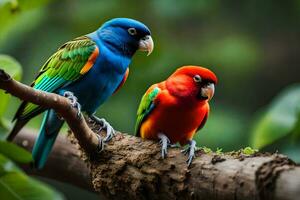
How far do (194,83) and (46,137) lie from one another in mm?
981

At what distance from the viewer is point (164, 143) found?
296 centimetres

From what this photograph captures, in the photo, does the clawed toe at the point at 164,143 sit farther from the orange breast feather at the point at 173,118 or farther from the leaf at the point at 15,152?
the leaf at the point at 15,152

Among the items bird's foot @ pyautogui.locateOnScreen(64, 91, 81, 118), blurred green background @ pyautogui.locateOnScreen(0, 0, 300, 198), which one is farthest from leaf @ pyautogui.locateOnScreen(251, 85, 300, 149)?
blurred green background @ pyautogui.locateOnScreen(0, 0, 300, 198)

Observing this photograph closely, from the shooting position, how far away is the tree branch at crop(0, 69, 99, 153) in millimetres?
2359

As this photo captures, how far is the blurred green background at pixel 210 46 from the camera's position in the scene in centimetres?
660

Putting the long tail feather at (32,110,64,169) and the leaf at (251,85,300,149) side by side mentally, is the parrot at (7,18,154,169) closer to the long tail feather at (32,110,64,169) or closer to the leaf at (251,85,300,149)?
the long tail feather at (32,110,64,169)

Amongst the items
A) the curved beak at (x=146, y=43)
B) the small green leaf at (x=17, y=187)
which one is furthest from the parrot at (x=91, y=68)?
the small green leaf at (x=17, y=187)

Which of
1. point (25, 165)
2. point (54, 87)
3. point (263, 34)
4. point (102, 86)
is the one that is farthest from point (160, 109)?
point (263, 34)

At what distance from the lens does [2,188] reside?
357 cm

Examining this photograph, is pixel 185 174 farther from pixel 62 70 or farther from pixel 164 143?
pixel 62 70

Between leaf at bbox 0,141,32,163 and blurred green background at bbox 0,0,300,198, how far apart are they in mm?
1825

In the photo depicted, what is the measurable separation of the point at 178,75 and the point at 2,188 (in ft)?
Answer: 4.24

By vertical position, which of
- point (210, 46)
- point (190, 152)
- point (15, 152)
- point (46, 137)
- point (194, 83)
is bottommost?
point (15, 152)

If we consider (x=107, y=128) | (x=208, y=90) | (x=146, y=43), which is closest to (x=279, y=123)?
(x=208, y=90)
